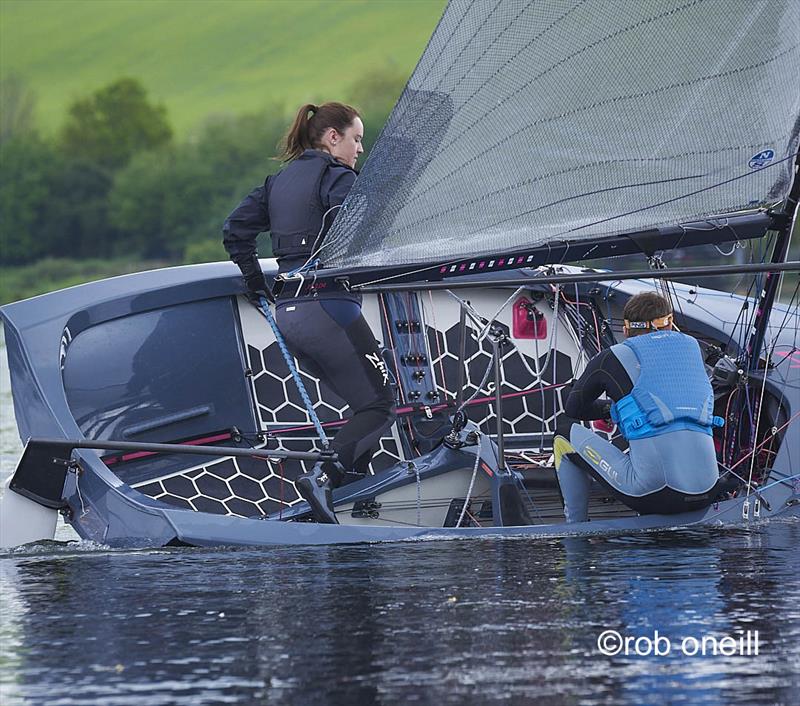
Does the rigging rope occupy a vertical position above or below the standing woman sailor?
below

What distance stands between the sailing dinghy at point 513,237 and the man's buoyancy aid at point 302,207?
0.77 ft

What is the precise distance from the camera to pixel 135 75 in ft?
279

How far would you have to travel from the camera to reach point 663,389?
594 centimetres

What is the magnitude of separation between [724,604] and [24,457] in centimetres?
254

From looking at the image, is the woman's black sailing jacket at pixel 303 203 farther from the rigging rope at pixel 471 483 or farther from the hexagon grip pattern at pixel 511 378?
the hexagon grip pattern at pixel 511 378

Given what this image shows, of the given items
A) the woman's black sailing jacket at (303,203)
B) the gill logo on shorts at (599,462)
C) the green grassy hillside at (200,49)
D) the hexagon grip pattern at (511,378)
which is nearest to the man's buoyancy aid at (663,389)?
the gill logo on shorts at (599,462)

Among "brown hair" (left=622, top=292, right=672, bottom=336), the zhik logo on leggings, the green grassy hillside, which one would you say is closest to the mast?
"brown hair" (left=622, top=292, right=672, bottom=336)

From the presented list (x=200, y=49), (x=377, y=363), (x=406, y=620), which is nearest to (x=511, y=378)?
(x=377, y=363)

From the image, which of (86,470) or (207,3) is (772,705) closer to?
(86,470)

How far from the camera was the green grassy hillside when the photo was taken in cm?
8150

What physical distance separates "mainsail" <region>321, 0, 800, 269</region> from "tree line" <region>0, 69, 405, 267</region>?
158 feet

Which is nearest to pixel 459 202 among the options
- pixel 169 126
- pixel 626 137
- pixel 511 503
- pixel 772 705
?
pixel 626 137

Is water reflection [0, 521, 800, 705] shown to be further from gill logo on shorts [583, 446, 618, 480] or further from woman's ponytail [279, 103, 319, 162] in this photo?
woman's ponytail [279, 103, 319, 162]

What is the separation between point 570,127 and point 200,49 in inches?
3202
